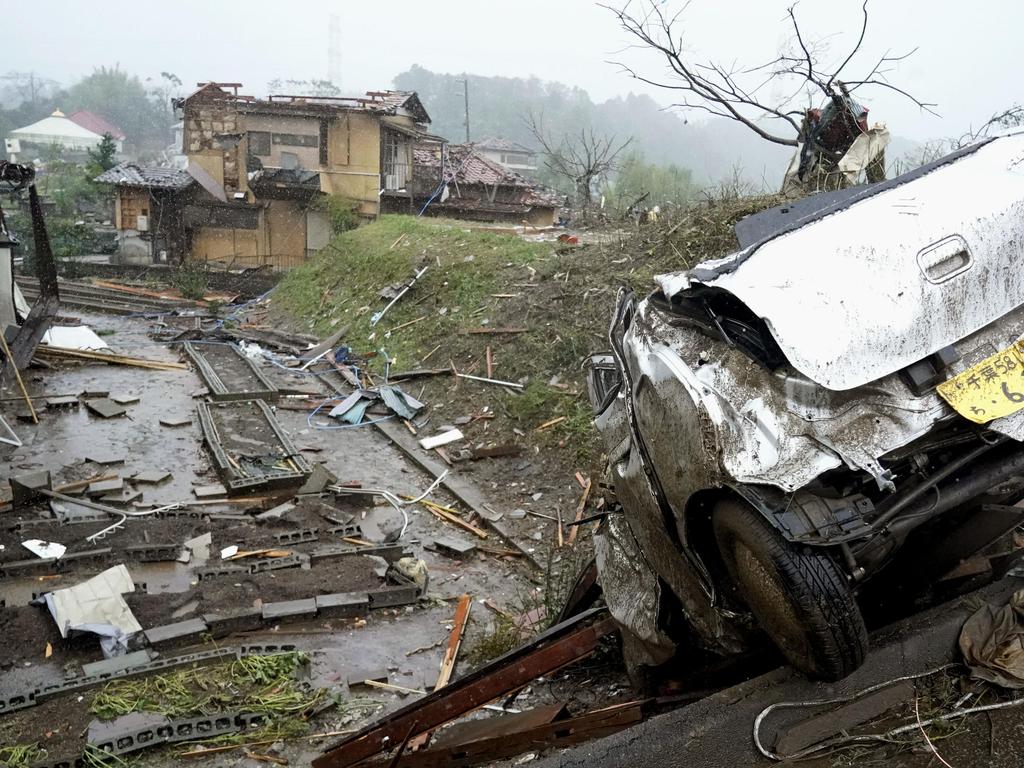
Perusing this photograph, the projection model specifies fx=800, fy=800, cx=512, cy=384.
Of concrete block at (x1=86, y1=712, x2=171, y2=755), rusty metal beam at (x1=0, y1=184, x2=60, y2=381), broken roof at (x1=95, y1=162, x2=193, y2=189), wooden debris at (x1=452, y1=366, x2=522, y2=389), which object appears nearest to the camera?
→ concrete block at (x1=86, y1=712, x2=171, y2=755)

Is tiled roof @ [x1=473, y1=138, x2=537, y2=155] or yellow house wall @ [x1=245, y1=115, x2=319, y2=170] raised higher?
tiled roof @ [x1=473, y1=138, x2=537, y2=155]

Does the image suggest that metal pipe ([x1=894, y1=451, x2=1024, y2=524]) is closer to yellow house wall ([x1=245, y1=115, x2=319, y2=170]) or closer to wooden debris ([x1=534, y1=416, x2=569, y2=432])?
wooden debris ([x1=534, y1=416, x2=569, y2=432])

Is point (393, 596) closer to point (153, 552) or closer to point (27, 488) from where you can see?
point (153, 552)

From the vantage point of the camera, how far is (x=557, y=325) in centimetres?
1214

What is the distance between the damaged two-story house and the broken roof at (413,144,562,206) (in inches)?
169

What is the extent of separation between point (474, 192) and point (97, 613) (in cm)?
3110

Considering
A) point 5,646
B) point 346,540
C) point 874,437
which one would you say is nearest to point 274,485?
point 346,540

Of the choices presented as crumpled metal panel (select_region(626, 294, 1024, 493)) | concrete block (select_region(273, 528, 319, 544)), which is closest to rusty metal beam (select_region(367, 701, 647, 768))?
crumpled metal panel (select_region(626, 294, 1024, 493))

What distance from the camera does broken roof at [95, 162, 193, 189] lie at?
3067 cm

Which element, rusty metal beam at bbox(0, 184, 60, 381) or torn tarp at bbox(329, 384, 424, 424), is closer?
torn tarp at bbox(329, 384, 424, 424)

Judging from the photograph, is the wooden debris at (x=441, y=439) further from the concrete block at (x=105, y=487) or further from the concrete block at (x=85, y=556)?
the concrete block at (x=85, y=556)

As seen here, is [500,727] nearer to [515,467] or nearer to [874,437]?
[874,437]

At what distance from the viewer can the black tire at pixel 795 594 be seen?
283 centimetres

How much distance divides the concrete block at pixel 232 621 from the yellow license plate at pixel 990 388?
5.51 metres
